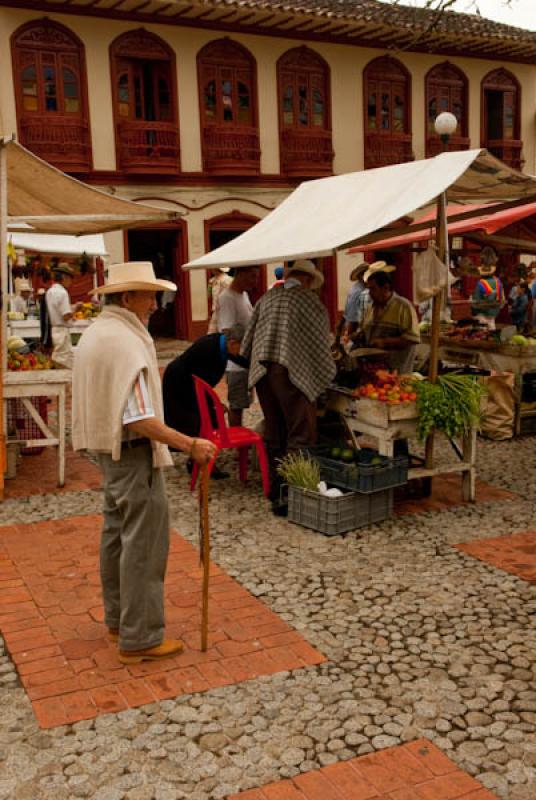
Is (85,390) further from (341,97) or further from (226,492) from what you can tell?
(341,97)

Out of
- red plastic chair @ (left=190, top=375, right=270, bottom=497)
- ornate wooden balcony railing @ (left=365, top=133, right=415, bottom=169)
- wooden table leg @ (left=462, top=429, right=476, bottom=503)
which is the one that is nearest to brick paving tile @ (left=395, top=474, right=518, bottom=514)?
wooden table leg @ (left=462, top=429, right=476, bottom=503)

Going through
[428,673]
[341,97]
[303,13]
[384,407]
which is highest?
[303,13]

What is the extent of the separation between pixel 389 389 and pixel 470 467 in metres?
0.91

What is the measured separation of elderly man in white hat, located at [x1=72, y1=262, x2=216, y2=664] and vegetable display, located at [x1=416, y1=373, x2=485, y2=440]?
2746mm

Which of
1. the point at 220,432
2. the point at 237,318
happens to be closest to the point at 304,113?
the point at 237,318

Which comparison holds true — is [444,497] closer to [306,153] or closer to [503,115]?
[306,153]

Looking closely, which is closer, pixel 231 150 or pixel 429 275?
pixel 429 275

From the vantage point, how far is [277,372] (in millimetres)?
6336

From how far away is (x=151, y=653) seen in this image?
4.02 m

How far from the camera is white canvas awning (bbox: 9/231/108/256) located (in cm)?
1339

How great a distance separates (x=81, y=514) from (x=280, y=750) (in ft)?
11.5

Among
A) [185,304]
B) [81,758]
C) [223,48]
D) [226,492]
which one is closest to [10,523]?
[226,492]

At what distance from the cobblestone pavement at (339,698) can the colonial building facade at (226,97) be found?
14.9 meters

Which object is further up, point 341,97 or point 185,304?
point 341,97
